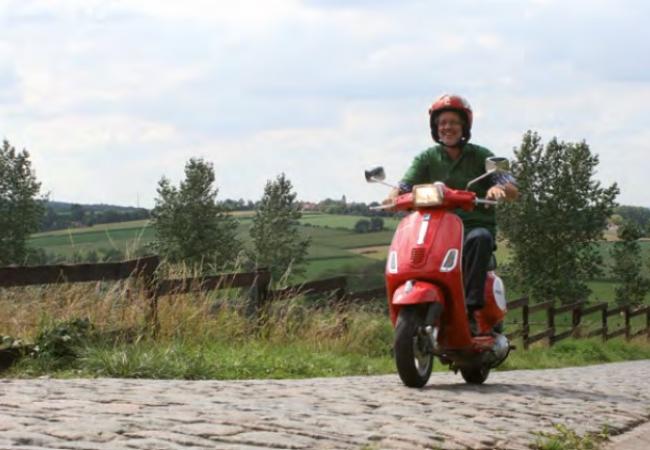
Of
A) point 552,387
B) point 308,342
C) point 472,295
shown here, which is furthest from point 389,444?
point 308,342

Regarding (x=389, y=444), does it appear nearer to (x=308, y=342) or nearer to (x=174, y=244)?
(x=308, y=342)

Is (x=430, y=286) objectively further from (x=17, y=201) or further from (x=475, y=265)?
(x=17, y=201)

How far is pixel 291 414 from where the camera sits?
5359 mm

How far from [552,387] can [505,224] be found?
179 ft

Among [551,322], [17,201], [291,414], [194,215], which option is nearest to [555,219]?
[194,215]

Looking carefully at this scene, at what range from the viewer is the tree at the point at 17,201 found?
66331 millimetres

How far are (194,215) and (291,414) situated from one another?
67.0m

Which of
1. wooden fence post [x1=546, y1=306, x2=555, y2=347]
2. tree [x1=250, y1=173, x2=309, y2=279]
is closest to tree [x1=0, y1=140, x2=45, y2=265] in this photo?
tree [x1=250, y1=173, x2=309, y2=279]

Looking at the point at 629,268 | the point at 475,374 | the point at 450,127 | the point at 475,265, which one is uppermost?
the point at 450,127

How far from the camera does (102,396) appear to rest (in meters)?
5.77

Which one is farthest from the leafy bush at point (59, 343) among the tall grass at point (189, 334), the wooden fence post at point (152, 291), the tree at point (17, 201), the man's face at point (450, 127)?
the tree at point (17, 201)

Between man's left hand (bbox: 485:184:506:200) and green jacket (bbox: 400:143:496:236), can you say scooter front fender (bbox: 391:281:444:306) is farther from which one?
green jacket (bbox: 400:143:496:236)

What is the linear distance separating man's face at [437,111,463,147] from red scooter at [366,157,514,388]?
0.58 metres

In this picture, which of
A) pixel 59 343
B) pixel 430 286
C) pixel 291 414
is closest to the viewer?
pixel 291 414
